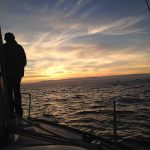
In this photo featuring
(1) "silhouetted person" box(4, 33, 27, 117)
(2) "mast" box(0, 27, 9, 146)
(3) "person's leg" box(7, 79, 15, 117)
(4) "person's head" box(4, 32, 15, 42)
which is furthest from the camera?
(3) "person's leg" box(7, 79, 15, 117)

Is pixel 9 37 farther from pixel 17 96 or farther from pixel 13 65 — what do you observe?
pixel 17 96

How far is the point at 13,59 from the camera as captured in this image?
859 cm

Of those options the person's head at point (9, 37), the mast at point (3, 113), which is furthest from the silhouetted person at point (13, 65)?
the mast at point (3, 113)

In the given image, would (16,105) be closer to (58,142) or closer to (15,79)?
(15,79)

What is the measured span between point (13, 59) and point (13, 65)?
179 millimetres

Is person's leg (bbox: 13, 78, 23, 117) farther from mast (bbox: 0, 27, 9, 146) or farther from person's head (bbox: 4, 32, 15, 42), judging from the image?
mast (bbox: 0, 27, 9, 146)

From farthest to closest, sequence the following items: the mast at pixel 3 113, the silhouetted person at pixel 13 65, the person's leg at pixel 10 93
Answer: the person's leg at pixel 10 93 < the silhouetted person at pixel 13 65 < the mast at pixel 3 113

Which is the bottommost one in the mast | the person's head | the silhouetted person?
the mast

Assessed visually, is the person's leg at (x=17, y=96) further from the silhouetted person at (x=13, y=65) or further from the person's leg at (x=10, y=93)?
the person's leg at (x=10, y=93)

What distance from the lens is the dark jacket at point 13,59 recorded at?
27.9 feet

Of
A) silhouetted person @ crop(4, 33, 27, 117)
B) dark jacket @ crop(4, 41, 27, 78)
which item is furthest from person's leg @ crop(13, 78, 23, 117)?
dark jacket @ crop(4, 41, 27, 78)

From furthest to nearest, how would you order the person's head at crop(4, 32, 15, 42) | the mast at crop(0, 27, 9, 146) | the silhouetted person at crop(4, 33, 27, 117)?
the silhouetted person at crop(4, 33, 27, 117) → the person's head at crop(4, 32, 15, 42) → the mast at crop(0, 27, 9, 146)

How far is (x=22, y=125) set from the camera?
7.57m

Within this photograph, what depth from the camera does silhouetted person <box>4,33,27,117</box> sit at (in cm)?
849
